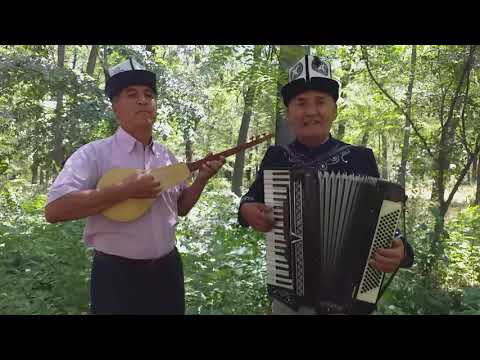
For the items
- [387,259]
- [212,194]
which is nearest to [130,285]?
[387,259]

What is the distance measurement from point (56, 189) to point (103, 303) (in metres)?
0.59

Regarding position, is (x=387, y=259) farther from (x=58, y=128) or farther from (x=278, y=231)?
(x=58, y=128)

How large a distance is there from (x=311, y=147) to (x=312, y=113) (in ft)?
0.59

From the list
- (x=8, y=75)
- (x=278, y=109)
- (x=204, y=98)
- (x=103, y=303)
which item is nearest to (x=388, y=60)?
(x=204, y=98)

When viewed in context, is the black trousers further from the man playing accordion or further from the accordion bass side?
the accordion bass side

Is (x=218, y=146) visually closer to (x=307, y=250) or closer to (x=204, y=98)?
(x=204, y=98)

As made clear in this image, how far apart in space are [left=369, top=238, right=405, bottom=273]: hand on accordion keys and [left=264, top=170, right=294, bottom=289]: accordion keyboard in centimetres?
38

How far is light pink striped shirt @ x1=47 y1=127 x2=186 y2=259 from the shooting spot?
1892 millimetres

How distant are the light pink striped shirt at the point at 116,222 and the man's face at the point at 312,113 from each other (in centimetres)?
74

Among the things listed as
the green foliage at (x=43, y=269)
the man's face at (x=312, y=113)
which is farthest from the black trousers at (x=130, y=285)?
the green foliage at (x=43, y=269)

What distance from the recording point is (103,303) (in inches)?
77.7

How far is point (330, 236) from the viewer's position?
185cm

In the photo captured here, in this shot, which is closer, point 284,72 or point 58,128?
point 284,72

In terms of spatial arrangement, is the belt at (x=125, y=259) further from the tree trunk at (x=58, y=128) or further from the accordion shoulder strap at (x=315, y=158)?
the tree trunk at (x=58, y=128)
